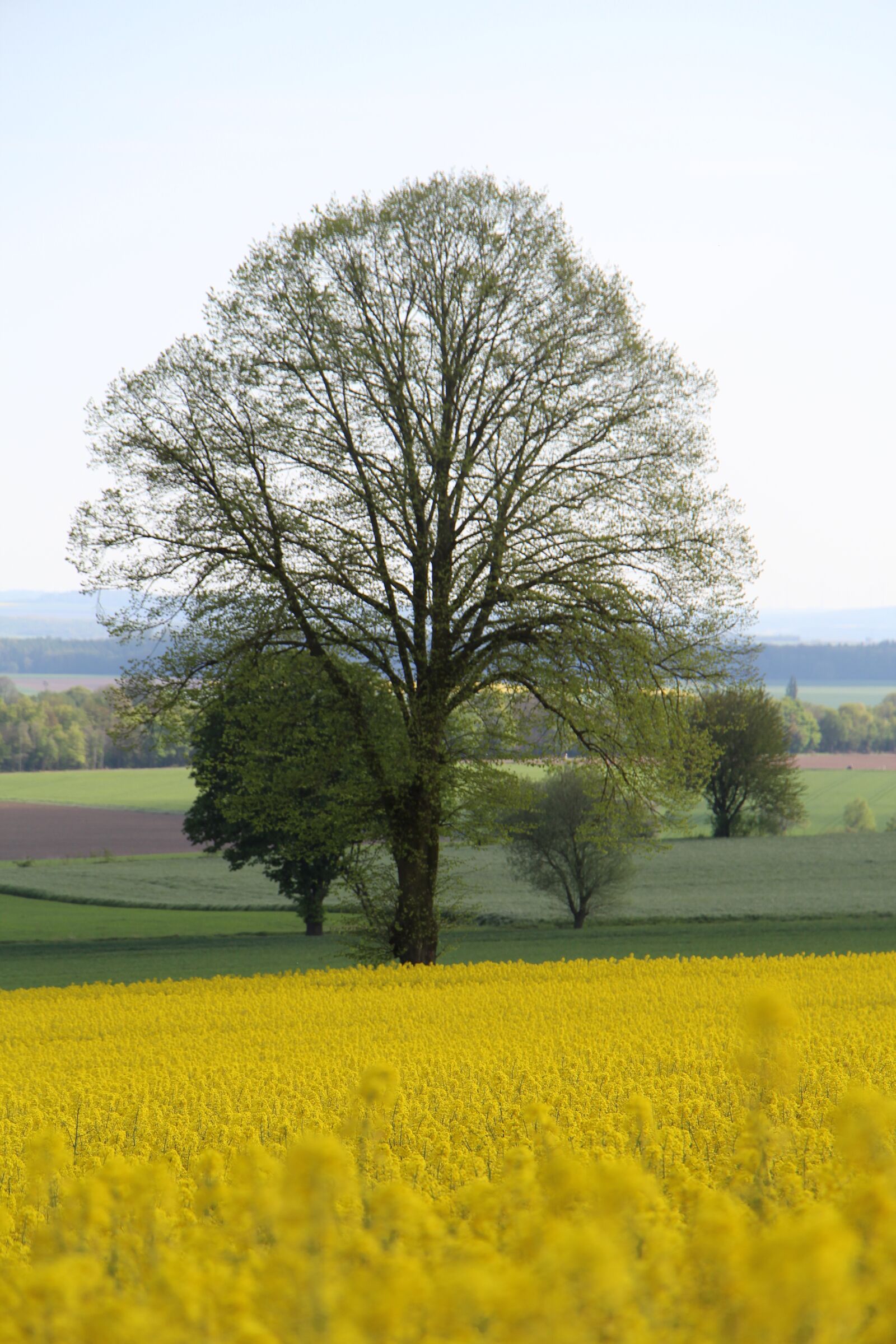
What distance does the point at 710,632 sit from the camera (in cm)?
1864

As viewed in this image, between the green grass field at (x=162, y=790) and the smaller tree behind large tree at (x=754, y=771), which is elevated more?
the smaller tree behind large tree at (x=754, y=771)

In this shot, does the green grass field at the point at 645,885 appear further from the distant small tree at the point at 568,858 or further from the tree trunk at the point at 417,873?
the tree trunk at the point at 417,873

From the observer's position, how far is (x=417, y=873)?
19578 millimetres

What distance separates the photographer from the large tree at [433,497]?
18203 millimetres

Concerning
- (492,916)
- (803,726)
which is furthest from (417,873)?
(803,726)

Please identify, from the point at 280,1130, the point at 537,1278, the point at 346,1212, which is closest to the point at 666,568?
the point at 280,1130

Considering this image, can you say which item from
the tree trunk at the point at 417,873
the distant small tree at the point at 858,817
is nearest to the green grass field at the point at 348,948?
the tree trunk at the point at 417,873

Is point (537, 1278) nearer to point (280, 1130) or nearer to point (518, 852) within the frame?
point (280, 1130)

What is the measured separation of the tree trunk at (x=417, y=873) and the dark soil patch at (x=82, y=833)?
40517mm

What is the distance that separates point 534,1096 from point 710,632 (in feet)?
42.9

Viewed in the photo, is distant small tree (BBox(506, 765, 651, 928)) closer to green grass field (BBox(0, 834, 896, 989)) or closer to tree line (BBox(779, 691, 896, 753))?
green grass field (BBox(0, 834, 896, 989))

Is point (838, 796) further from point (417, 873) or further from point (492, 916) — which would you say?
point (417, 873)

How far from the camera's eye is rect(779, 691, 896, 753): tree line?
12606cm

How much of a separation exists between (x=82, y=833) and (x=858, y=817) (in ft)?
177
